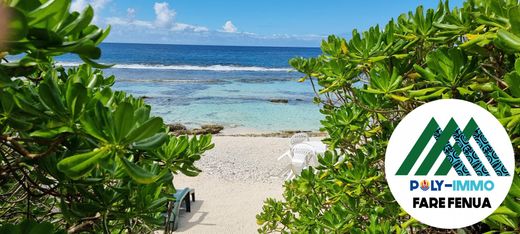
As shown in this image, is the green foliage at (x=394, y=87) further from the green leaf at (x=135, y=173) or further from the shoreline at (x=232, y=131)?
the shoreline at (x=232, y=131)

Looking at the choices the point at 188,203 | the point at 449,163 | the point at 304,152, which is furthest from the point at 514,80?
the point at 304,152

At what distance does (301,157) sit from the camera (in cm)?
805

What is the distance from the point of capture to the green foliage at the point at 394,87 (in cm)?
128

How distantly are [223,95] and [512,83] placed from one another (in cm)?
2501

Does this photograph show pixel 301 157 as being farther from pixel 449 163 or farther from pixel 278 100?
pixel 278 100

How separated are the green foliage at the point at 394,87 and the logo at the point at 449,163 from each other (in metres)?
0.06

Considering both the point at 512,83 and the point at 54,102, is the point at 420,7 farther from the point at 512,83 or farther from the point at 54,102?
the point at 54,102

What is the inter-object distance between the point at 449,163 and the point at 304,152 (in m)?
6.89

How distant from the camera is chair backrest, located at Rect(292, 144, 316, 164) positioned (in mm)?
8016

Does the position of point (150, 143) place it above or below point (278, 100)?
above

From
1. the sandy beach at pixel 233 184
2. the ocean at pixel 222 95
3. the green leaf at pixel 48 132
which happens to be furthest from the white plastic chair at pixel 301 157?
the green leaf at pixel 48 132

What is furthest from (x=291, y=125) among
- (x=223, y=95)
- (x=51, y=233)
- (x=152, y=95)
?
(x=51, y=233)

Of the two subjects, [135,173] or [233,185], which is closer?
[135,173]

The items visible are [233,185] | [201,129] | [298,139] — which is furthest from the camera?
[201,129]
